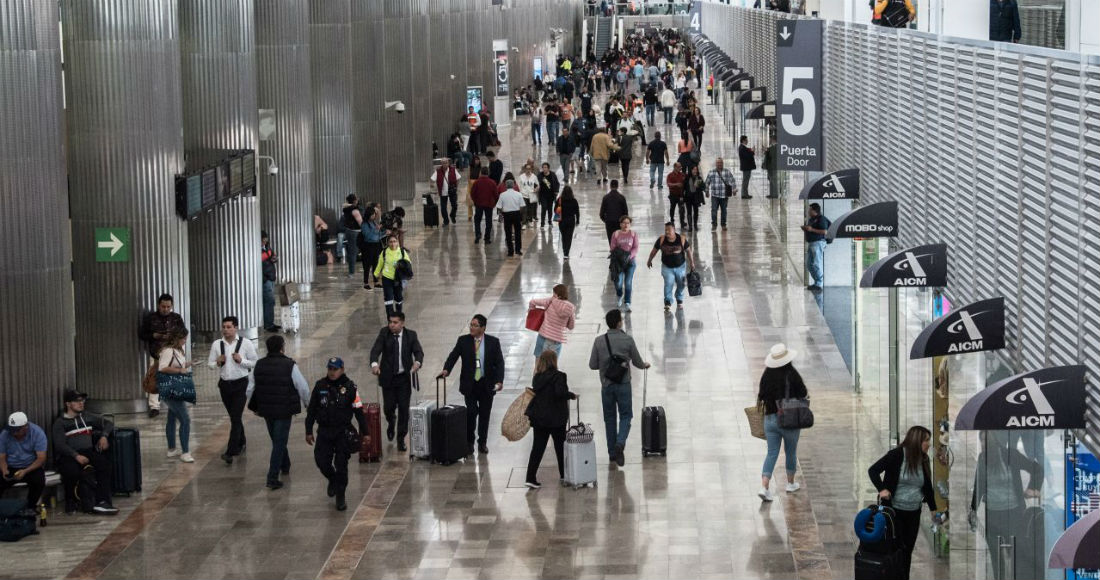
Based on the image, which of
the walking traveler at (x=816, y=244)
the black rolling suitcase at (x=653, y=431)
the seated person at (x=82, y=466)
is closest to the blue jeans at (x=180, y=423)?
the seated person at (x=82, y=466)

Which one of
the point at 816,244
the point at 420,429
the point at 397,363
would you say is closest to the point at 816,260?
the point at 816,244

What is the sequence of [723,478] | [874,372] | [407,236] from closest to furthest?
[723,478]
[874,372]
[407,236]

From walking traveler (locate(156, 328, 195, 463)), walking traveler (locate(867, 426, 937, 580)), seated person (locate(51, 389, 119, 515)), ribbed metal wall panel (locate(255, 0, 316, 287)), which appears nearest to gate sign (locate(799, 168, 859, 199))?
walking traveler (locate(867, 426, 937, 580))

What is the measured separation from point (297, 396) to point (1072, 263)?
26.0 ft

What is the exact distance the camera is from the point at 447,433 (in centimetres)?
1636

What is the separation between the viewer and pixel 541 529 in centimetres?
1430

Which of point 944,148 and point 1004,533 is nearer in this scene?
point 1004,533

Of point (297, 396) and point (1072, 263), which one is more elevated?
point (1072, 263)

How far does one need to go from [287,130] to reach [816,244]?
888 centimetres

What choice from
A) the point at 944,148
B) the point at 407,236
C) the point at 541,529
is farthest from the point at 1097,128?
the point at 407,236

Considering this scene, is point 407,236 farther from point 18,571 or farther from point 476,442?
point 18,571

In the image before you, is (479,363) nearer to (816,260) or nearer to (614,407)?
(614,407)

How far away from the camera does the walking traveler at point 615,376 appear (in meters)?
16.1

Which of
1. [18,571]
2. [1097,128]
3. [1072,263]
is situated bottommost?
[18,571]
